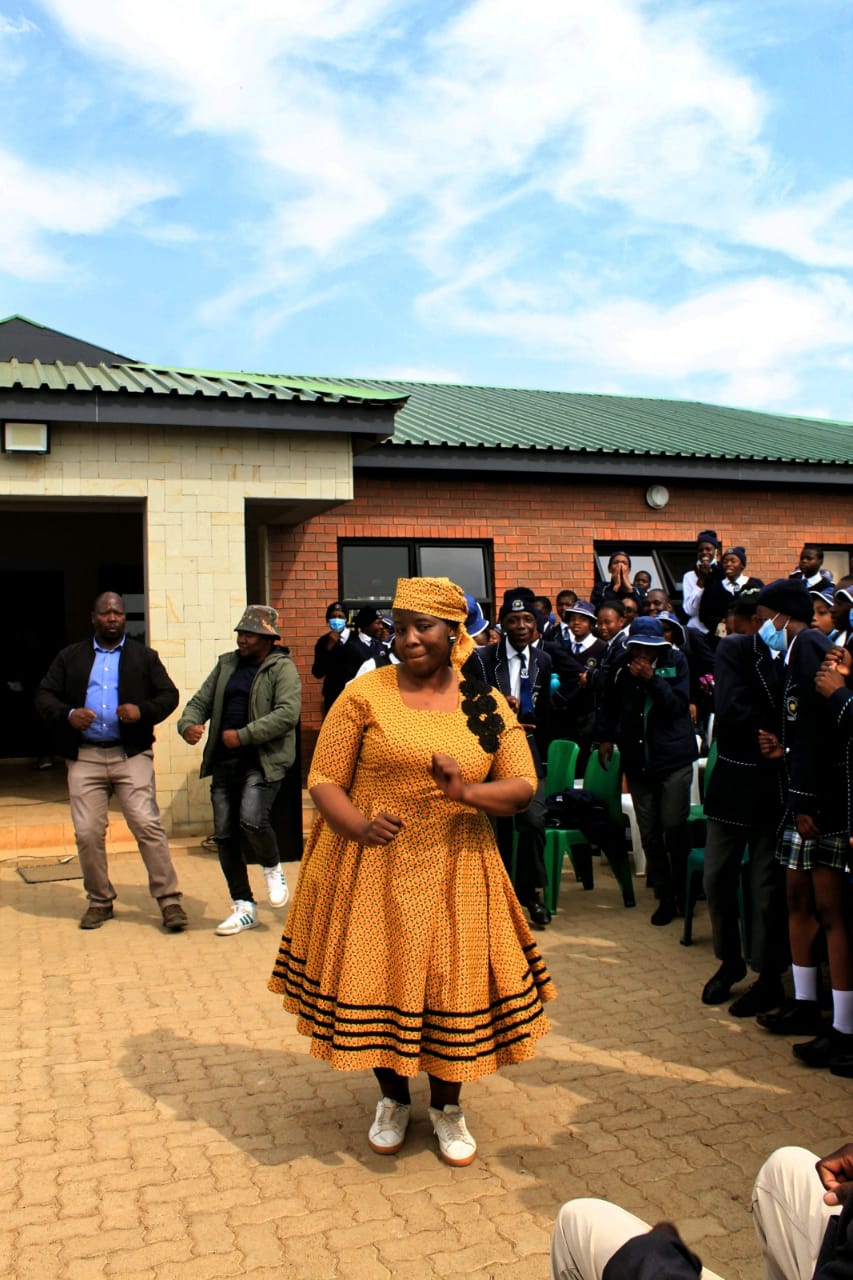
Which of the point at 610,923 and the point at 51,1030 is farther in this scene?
the point at 610,923

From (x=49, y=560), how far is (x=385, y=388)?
5165 millimetres

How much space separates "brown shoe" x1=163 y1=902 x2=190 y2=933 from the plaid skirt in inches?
152

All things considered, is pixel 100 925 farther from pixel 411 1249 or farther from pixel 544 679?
pixel 411 1249

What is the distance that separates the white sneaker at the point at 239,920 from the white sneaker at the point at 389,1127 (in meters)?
3.20

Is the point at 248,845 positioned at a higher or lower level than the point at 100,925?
higher

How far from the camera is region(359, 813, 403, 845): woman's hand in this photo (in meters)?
3.78

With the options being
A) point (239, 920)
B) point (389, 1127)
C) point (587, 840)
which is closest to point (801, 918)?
point (389, 1127)

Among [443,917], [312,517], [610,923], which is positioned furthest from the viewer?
[312,517]

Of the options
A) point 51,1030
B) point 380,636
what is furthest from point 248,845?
point 380,636

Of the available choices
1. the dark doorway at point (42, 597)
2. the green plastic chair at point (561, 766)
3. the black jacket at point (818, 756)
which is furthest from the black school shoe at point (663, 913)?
the dark doorway at point (42, 597)

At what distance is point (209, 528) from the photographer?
10.2 metres

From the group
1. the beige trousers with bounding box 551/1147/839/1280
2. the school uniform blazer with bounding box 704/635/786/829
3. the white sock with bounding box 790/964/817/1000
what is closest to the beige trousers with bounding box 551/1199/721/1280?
the beige trousers with bounding box 551/1147/839/1280

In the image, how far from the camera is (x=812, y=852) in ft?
16.3

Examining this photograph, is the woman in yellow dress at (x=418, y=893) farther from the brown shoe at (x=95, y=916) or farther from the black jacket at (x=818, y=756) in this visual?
the brown shoe at (x=95, y=916)
